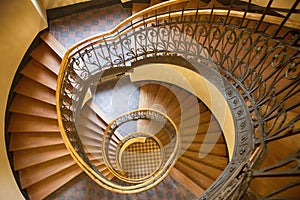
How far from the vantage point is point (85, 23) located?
5.66 meters

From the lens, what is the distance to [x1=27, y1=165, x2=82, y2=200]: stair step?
4754mm

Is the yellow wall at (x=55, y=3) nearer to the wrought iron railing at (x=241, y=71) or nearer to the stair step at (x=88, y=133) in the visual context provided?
the wrought iron railing at (x=241, y=71)

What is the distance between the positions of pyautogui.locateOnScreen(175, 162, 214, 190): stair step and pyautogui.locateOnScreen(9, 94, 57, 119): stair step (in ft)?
10.2

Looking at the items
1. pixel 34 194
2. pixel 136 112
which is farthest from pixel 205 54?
pixel 34 194

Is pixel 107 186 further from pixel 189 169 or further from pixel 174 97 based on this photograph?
pixel 174 97

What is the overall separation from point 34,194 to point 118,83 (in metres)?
3.33

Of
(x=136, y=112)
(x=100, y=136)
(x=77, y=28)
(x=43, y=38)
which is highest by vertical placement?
(x=77, y=28)

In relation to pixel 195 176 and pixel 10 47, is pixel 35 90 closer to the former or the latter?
pixel 10 47

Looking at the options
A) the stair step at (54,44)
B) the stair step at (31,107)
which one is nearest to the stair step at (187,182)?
the stair step at (31,107)

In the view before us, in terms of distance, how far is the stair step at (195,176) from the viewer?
5.04m

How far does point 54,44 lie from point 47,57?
34 centimetres

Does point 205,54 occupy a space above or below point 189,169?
above

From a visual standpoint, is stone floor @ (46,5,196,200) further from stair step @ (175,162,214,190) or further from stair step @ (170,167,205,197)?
stair step @ (175,162,214,190)

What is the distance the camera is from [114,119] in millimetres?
6148
